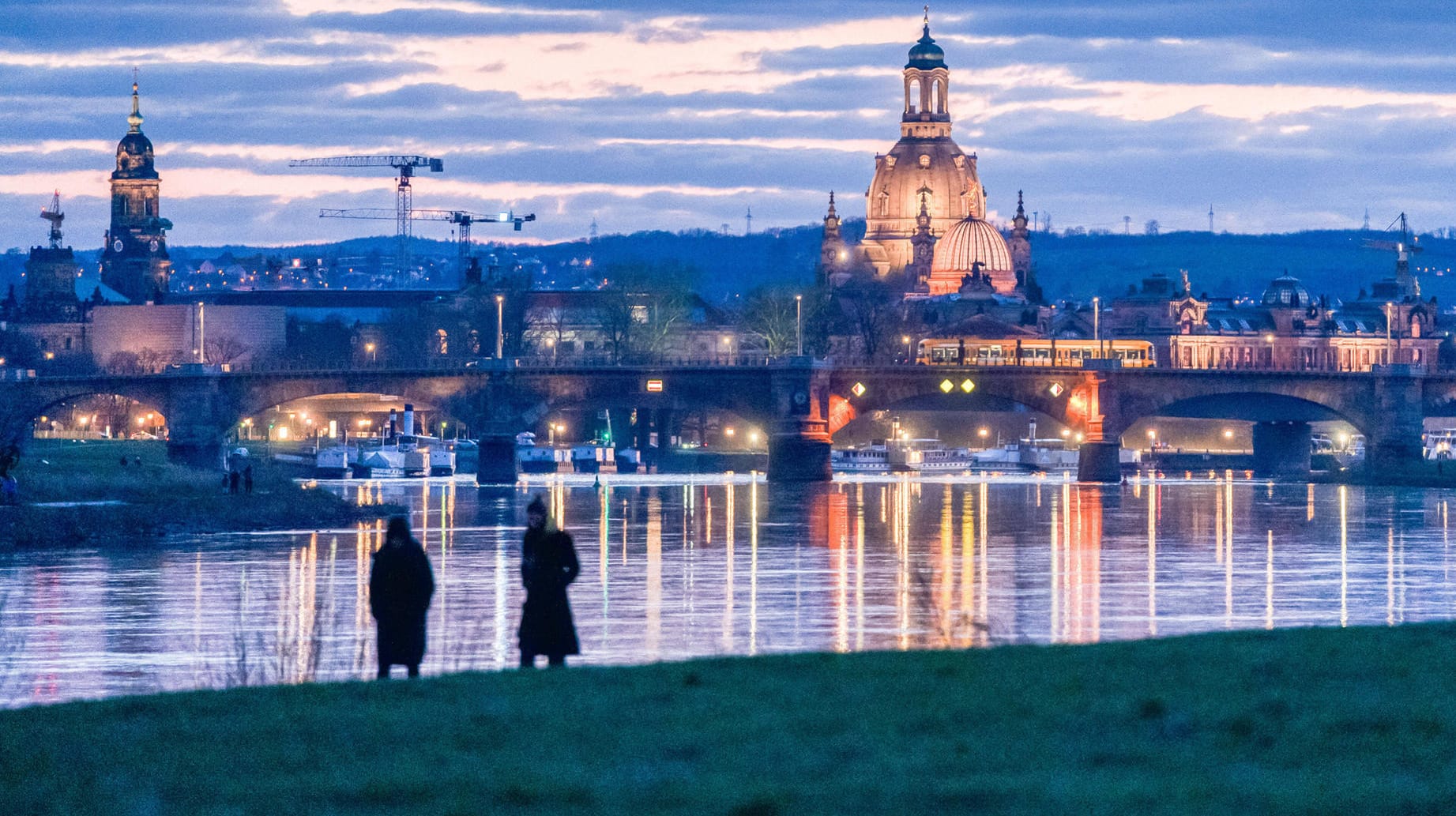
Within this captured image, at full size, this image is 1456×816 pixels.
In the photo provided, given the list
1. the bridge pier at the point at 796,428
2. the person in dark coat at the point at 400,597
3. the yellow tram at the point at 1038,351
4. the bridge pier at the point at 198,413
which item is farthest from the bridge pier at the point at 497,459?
the person in dark coat at the point at 400,597

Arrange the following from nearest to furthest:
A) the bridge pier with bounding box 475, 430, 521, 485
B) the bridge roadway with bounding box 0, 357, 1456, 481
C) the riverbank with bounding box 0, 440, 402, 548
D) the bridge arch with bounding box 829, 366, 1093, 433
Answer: the riverbank with bounding box 0, 440, 402, 548 → the bridge roadway with bounding box 0, 357, 1456, 481 → the bridge pier with bounding box 475, 430, 521, 485 → the bridge arch with bounding box 829, 366, 1093, 433

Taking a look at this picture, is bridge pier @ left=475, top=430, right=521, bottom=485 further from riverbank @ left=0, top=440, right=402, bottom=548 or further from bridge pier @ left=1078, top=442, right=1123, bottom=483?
bridge pier @ left=1078, top=442, right=1123, bottom=483

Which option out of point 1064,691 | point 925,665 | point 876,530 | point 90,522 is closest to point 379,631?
point 925,665

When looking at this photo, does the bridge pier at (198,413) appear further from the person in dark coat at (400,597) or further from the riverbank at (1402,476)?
the person in dark coat at (400,597)

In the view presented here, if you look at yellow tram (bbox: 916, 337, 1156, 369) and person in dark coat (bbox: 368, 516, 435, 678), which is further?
yellow tram (bbox: 916, 337, 1156, 369)

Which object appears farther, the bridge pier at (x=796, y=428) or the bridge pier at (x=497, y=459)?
the bridge pier at (x=796, y=428)

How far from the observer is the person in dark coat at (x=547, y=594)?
2283 centimetres

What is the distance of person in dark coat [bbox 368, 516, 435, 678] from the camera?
22.7 metres

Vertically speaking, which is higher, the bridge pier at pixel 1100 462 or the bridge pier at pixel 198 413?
the bridge pier at pixel 198 413

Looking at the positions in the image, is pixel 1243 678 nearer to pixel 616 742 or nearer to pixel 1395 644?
pixel 1395 644

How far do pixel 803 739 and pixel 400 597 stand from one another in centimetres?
728

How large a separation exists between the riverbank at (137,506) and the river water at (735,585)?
82.0 inches

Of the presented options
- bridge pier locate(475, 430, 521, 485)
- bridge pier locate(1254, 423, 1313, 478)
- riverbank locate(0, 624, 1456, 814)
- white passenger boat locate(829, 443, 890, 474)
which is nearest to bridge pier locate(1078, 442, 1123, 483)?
bridge pier locate(1254, 423, 1313, 478)

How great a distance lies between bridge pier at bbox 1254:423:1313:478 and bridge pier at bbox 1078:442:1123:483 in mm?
16359
